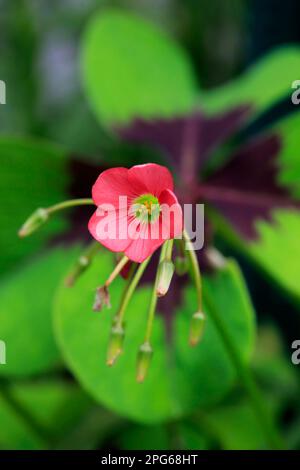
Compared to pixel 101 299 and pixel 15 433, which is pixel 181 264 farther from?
pixel 15 433

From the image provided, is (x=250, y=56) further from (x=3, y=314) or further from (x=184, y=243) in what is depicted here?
(x=184, y=243)

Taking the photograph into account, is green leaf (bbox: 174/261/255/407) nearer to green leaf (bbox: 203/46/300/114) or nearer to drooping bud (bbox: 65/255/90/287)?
drooping bud (bbox: 65/255/90/287)

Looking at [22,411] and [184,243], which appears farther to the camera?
[22,411]

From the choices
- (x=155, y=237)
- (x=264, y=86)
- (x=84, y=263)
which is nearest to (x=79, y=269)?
(x=84, y=263)

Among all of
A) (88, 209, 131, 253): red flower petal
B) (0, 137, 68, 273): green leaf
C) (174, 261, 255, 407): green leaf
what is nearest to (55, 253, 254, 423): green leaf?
(174, 261, 255, 407): green leaf
